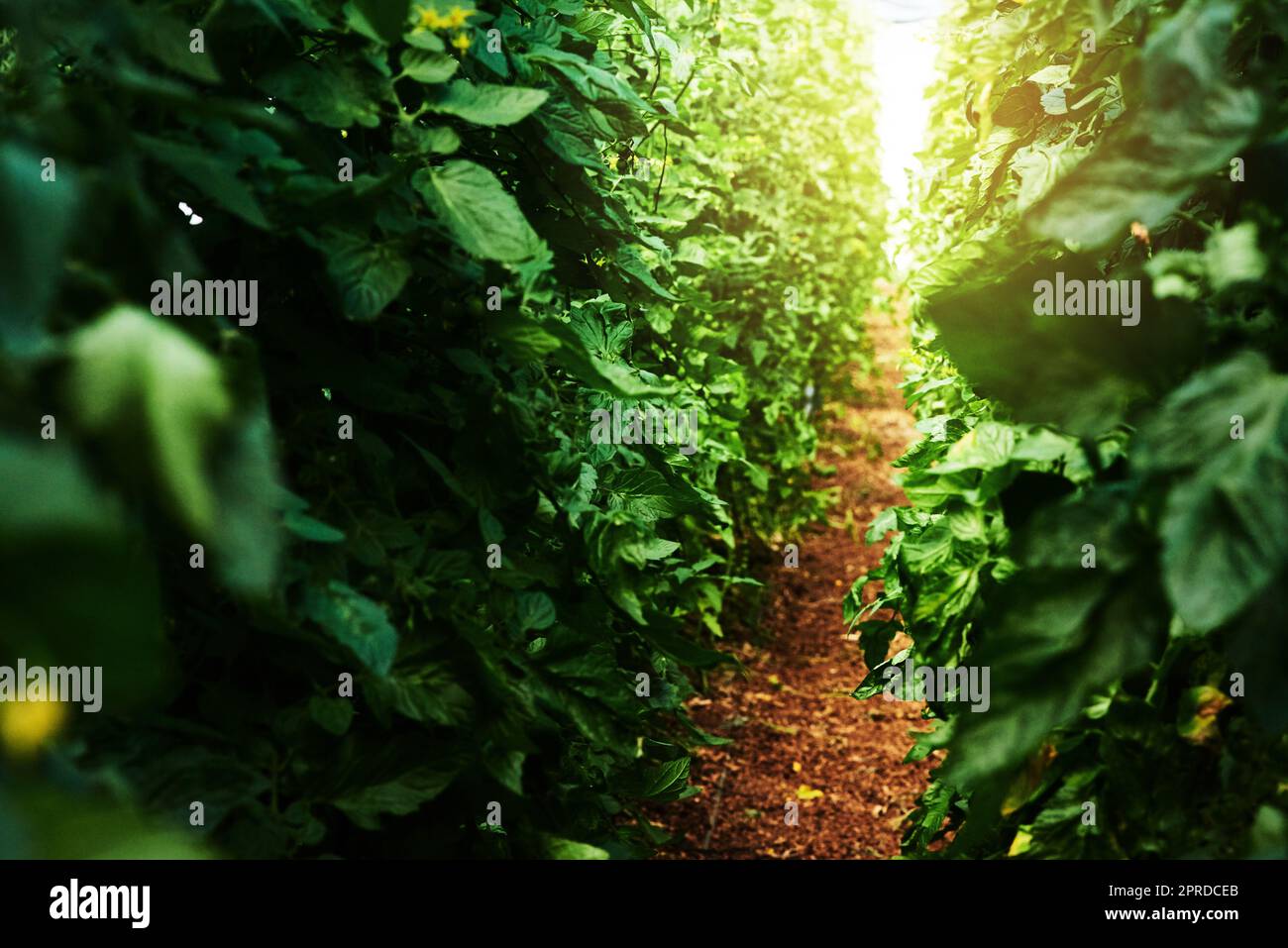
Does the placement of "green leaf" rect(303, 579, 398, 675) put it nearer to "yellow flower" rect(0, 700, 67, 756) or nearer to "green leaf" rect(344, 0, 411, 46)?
"yellow flower" rect(0, 700, 67, 756)

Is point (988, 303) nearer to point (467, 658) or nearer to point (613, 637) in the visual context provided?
point (467, 658)

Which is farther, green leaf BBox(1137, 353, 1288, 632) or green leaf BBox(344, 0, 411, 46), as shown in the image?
green leaf BBox(344, 0, 411, 46)

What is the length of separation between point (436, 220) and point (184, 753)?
75 cm

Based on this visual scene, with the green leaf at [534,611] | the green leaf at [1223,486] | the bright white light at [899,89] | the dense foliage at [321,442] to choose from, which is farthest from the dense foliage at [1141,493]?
the bright white light at [899,89]

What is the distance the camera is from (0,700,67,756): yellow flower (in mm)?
632

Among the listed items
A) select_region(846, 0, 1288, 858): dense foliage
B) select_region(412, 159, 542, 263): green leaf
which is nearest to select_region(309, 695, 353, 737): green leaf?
select_region(412, 159, 542, 263): green leaf

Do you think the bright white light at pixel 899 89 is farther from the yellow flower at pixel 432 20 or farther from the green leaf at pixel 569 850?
the green leaf at pixel 569 850

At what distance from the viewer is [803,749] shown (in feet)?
13.5

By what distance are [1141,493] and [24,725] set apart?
980 millimetres

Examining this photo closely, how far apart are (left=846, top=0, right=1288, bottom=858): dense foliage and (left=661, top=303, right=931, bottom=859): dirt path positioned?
187cm

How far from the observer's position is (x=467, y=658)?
137cm

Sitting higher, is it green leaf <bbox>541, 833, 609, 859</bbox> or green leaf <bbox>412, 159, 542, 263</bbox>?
green leaf <bbox>412, 159, 542, 263</bbox>

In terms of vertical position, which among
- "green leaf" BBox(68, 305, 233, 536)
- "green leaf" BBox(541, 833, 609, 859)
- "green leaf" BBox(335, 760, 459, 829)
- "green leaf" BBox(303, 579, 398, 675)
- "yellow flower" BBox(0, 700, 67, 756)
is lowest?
"green leaf" BBox(541, 833, 609, 859)
